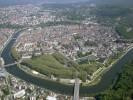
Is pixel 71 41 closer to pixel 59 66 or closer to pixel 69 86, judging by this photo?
pixel 59 66

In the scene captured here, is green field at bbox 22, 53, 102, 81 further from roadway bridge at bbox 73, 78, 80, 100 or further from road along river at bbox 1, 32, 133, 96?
road along river at bbox 1, 32, 133, 96

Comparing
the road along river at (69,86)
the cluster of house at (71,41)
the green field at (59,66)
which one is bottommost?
the road along river at (69,86)

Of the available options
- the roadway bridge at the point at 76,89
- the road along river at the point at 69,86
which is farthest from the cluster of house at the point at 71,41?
the roadway bridge at the point at 76,89

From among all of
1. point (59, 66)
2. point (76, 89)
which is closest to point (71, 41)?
point (59, 66)

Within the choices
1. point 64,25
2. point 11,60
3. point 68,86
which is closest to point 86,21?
point 64,25

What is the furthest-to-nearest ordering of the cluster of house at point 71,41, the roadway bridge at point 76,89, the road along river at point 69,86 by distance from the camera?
the cluster of house at point 71,41 < the road along river at point 69,86 < the roadway bridge at point 76,89

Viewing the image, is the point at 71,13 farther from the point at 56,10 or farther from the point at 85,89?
the point at 85,89

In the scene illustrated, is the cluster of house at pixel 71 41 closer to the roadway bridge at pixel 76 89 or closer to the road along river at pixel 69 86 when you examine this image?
the road along river at pixel 69 86

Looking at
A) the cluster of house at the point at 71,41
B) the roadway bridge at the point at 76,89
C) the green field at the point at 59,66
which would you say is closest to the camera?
the roadway bridge at the point at 76,89
